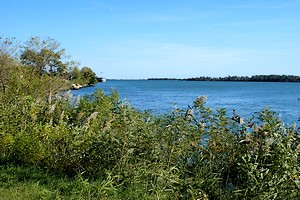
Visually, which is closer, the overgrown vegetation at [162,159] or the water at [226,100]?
the overgrown vegetation at [162,159]

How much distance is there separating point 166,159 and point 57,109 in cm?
264

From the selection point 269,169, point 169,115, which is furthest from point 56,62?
point 269,169

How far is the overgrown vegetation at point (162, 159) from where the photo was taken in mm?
3904

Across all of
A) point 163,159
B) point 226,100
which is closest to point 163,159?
point 163,159

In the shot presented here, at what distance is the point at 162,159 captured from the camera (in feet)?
14.6

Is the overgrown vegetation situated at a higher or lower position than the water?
higher

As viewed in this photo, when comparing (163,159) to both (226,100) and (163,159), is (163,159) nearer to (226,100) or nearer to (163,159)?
(163,159)

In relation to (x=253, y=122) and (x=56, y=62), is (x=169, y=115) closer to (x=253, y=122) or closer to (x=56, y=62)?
(x=253, y=122)

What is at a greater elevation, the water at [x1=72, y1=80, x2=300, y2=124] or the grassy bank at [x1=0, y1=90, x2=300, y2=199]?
the grassy bank at [x1=0, y1=90, x2=300, y2=199]

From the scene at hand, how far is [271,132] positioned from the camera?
405 centimetres

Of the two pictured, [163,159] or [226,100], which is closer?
[163,159]

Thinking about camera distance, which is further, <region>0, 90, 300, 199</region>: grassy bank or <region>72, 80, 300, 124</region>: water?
<region>72, 80, 300, 124</region>: water

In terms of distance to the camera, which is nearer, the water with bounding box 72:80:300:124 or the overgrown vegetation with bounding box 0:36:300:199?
the overgrown vegetation with bounding box 0:36:300:199

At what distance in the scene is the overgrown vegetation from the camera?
390 centimetres
